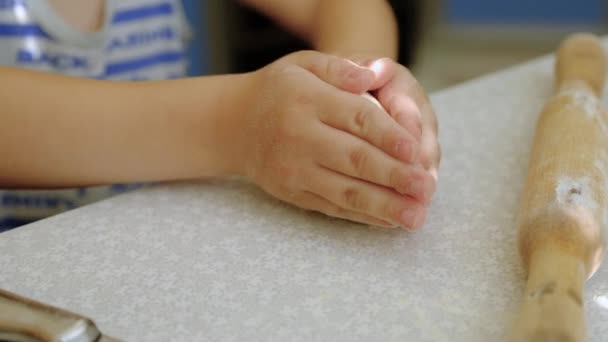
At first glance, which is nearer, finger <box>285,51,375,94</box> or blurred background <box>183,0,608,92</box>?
finger <box>285,51,375,94</box>

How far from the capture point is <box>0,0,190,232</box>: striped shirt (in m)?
0.64

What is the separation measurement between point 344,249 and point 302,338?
8cm

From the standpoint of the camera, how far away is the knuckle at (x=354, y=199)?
0.38m

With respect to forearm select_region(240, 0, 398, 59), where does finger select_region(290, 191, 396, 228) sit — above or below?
below

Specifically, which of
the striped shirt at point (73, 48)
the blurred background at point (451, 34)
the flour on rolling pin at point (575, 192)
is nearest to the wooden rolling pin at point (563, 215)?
the flour on rolling pin at point (575, 192)

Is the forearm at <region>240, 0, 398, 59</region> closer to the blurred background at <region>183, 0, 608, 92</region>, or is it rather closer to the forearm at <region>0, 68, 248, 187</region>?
→ the forearm at <region>0, 68, 248, 187</region>

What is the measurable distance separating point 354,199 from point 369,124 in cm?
4

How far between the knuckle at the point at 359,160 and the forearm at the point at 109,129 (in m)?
0.09

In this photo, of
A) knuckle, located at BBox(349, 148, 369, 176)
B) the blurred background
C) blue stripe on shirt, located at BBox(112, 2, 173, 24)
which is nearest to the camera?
knuckle, located at BBox(349, 148, 369, 176)

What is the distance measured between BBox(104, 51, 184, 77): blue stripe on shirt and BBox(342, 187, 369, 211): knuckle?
397mm

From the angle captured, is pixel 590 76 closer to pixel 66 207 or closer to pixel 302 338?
pixel 302 338

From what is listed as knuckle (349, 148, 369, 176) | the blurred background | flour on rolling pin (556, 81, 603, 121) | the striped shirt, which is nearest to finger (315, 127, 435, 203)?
knuckle (349, 148, 369, 176)

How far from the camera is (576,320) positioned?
0.88ft

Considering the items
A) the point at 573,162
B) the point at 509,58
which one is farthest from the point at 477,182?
the point at 509,58
